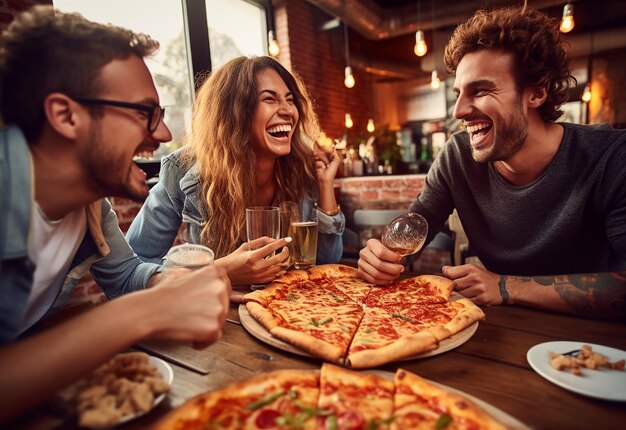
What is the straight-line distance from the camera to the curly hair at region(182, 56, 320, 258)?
2.31m

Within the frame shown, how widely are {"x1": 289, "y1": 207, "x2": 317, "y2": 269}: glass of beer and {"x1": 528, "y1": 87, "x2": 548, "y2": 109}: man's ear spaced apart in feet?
4.59

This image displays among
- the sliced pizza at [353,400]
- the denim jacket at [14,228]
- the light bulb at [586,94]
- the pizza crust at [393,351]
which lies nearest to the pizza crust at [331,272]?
the pizza crust at [393,351]

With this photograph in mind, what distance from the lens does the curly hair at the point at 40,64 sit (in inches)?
38.8

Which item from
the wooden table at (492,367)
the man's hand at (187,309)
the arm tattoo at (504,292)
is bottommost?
the wooden table at (492,367)

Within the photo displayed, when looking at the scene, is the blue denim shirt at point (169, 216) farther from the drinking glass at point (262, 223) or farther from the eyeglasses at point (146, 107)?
the eyeglasses at point (146, 107)

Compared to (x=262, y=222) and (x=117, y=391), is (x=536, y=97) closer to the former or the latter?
(x=262, y=222)

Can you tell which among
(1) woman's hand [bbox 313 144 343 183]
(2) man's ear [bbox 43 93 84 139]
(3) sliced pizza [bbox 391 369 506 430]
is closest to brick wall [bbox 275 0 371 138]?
(1) woman's hand [bbox 313 144 343 183]

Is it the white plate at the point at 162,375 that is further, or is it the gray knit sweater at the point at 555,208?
the gray knit sweater at the point at 555,208

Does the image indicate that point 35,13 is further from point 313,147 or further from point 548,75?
point 548,75

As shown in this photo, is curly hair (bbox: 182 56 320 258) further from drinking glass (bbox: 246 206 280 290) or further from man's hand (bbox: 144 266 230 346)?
man's hand (bbox: 144 266 230 346)

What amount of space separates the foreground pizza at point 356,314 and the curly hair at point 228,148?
0.62m

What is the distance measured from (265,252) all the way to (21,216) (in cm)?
92

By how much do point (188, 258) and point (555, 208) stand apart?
1.93m

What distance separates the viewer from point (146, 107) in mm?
1135
